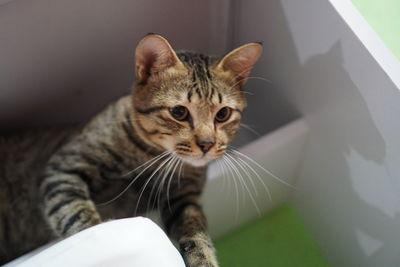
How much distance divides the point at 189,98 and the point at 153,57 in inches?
4.4

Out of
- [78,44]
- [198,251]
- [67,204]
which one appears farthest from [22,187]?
[198,251]

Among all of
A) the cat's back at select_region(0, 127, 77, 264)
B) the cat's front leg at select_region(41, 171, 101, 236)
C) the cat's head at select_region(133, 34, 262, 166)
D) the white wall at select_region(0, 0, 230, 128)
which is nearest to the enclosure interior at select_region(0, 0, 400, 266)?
the white wall at select_region(0, 0, 230, 128)

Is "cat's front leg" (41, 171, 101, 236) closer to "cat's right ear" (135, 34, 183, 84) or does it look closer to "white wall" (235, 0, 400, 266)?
"cat's right ear" (135, 34, 183, 84)

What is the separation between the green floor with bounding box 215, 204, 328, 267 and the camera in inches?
53.7

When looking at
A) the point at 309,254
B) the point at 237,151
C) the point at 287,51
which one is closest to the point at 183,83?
the point at 237,151

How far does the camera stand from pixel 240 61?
100cm

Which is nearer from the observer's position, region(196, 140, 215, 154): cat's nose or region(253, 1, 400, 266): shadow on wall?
region(196, 140, 215, 154): cat's nose

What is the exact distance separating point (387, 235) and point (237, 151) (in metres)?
0.40

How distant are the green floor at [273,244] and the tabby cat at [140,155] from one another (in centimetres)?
36

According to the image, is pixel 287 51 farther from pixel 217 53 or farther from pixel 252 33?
pixel 217 53

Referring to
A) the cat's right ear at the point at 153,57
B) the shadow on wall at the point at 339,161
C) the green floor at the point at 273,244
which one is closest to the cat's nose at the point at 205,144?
the cat's right ear at the point at 153,57

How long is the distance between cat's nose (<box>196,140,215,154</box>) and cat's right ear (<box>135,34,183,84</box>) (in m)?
0.17

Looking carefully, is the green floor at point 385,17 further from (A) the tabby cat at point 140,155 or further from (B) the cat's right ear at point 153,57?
(B) the cat's right ear at point 153,57

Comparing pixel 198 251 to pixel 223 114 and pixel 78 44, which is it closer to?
pixel 223 114
